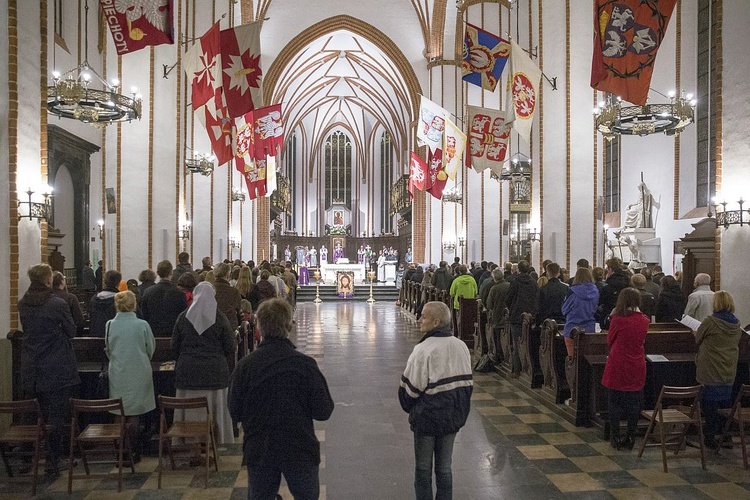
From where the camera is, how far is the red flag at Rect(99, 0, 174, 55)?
8938 mm

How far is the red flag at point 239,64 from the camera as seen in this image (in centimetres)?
1117

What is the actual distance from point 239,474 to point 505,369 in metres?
5.97

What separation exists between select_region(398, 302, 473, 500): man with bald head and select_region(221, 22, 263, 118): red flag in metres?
8.26

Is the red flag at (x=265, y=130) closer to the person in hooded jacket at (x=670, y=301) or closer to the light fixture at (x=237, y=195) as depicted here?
the light fixture at (x=237, y=195)

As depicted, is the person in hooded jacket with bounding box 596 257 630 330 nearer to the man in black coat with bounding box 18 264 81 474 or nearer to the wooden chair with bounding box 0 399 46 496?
the man in black coat with bounding box 18 264 81 474

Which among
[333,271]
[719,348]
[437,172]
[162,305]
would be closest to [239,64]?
[162,305]

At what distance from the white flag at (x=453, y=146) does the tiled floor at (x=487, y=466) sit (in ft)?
28.5

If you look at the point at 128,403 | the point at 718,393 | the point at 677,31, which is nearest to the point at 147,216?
the point at 128,403

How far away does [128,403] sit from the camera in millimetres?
5805

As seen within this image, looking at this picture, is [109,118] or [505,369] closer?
[505,369]

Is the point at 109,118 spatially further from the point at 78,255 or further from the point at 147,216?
the point at 78,255

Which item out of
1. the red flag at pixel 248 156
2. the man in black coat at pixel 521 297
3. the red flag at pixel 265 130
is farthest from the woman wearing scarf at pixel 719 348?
the red flag at pixel 248 156

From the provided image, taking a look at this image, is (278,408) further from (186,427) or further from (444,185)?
(444,185)

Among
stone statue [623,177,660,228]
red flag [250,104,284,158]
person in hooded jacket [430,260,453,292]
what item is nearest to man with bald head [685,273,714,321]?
person in hooded jacket [430,260,453,292]
